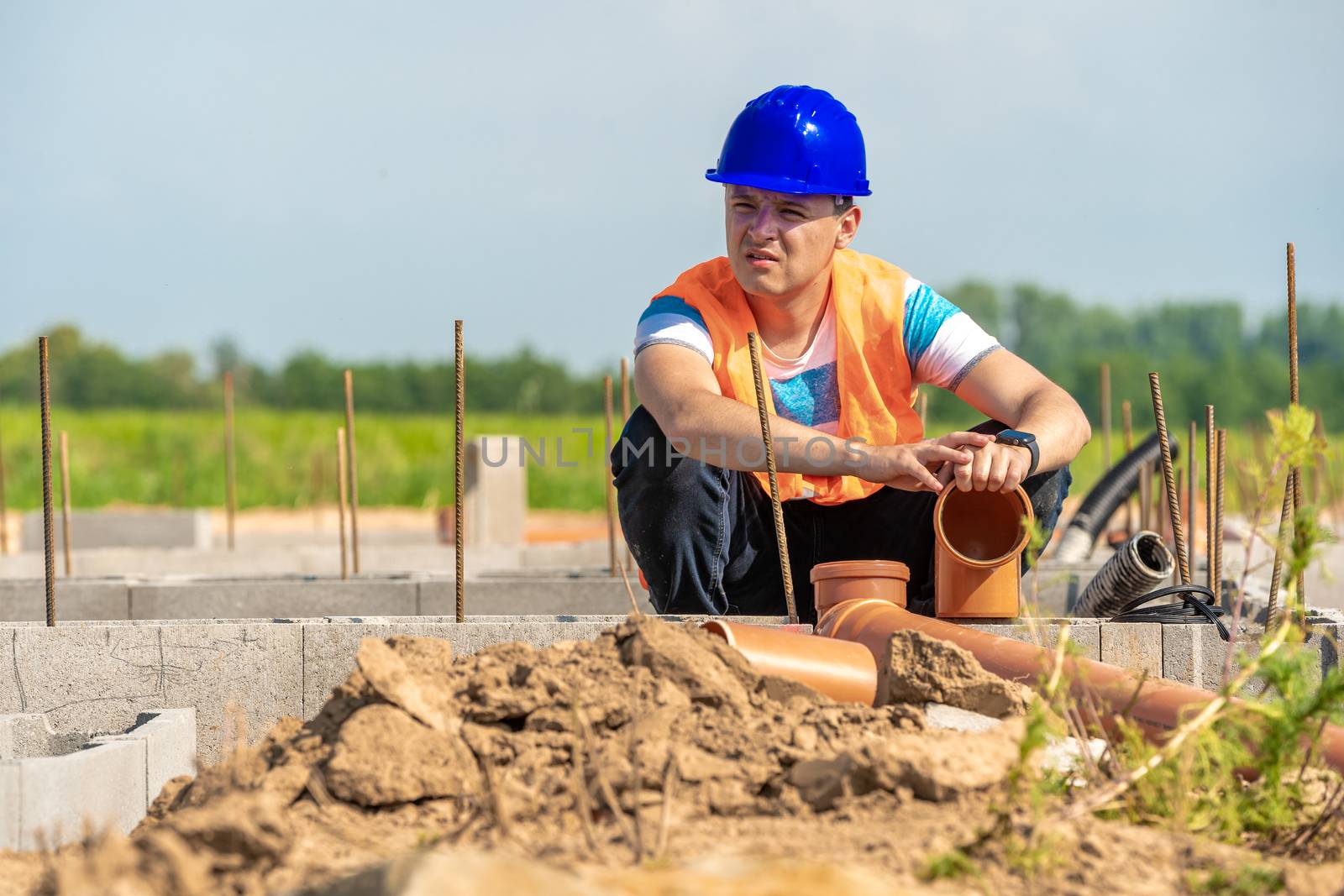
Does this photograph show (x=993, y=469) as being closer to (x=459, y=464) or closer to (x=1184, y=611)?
(x=1184, y=611)

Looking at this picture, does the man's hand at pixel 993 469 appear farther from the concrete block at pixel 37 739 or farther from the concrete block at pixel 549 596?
the concrete block at pixel 549 596

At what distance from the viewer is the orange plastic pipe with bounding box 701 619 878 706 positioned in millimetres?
2338

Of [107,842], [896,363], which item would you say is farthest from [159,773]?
[896,363]

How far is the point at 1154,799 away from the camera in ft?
6.18

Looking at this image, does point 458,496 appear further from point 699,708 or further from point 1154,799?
point 1154,799

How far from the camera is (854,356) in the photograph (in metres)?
3.39

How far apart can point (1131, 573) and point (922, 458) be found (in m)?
0.83

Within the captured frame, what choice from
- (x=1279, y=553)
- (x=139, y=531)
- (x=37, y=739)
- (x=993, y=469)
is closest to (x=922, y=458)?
(x=993, y=469)

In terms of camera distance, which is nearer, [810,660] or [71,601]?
[810,660]

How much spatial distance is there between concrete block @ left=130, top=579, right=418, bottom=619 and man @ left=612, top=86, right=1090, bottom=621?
1383 millimetres

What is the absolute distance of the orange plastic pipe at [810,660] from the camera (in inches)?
92.0

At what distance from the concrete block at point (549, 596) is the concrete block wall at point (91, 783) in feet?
6.77

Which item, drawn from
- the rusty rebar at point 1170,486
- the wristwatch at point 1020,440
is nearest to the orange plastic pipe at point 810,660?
the wristwatch at point 1020,440

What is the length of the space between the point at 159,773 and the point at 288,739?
386mm
